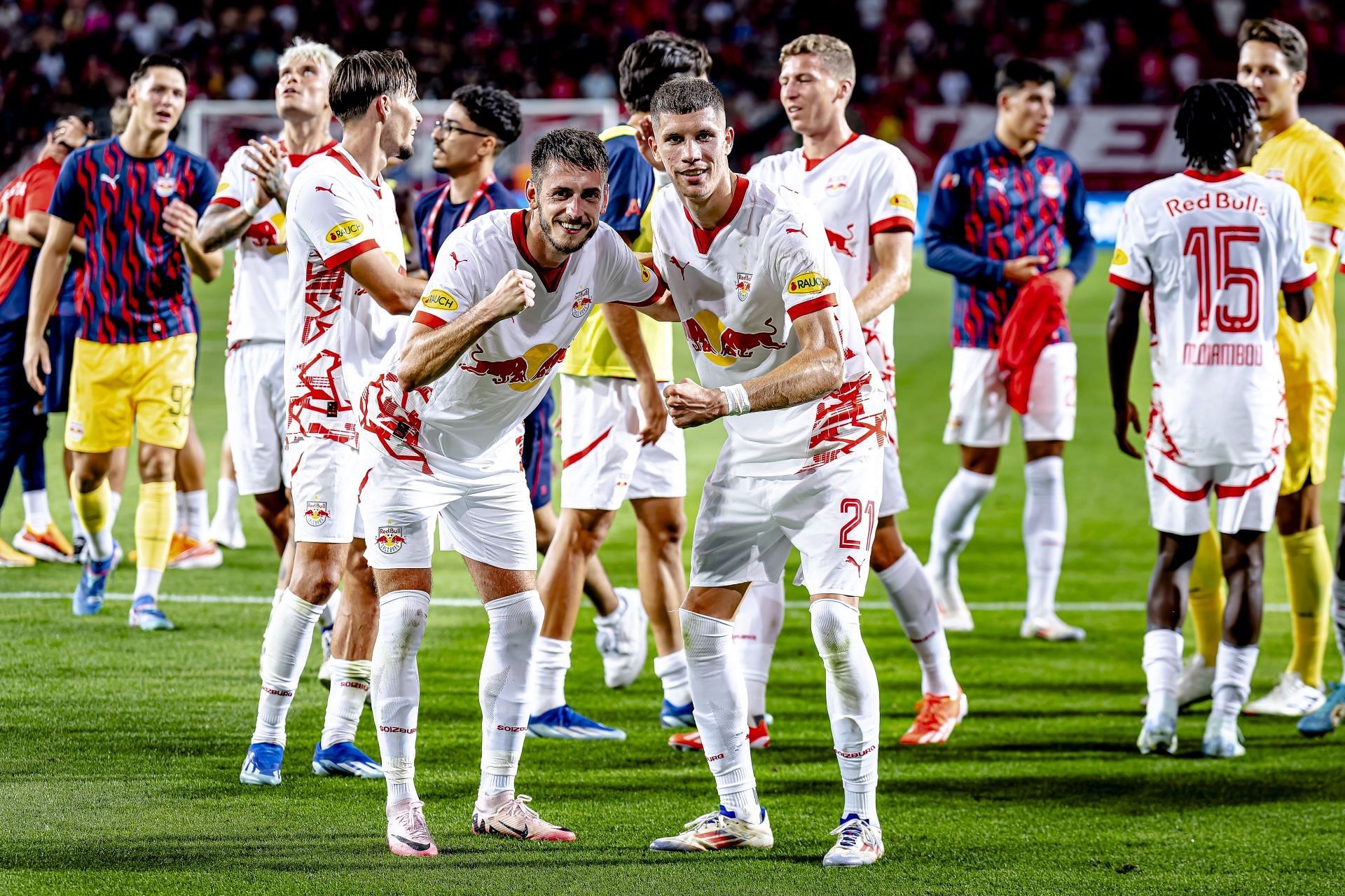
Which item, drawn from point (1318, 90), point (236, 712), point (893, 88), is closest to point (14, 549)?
point (236, 712)

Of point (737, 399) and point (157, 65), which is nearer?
point (737, 399)

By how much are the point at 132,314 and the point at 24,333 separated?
60.3 inches

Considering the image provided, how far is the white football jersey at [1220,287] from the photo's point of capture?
214 inches

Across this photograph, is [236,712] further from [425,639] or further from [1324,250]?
[1324,250]

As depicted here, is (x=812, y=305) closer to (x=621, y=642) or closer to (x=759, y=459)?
(x=759, y=459)

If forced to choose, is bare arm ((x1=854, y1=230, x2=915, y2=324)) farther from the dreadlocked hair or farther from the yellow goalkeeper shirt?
the yellow goalkeeper shirt

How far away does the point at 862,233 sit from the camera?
5777mm

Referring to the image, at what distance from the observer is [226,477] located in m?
9.68

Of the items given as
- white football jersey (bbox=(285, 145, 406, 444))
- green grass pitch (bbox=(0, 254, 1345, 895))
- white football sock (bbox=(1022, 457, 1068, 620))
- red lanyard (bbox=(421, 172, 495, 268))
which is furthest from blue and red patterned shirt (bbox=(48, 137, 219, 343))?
white football sock (bbox=(1022, 457, 1068, 620))

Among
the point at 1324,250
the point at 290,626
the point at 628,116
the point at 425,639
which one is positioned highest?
the point at 628,116

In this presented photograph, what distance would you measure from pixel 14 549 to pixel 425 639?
3.17 meters

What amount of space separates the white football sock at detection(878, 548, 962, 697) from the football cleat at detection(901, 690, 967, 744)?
0.10 feet

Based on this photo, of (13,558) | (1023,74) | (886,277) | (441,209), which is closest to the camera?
(886,277)

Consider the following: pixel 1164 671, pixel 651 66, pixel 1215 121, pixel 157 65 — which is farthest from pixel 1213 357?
pixel 157 65
